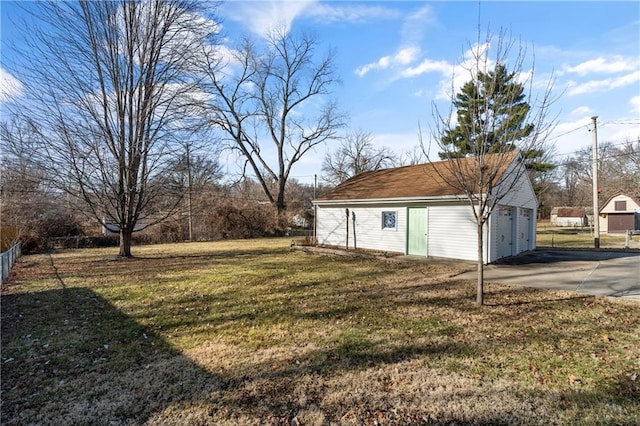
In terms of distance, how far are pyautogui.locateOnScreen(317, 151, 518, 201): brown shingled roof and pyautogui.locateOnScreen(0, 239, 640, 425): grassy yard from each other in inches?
207

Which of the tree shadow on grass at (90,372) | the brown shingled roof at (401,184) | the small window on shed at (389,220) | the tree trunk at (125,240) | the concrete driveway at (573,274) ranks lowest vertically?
the tree shadow on grass at (90,372)

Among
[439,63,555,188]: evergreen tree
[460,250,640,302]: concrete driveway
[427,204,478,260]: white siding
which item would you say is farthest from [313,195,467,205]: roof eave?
[439,63,555,188]: evergreen tree

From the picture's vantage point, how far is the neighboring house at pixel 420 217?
1135 centimetres

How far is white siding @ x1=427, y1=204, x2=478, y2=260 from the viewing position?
11.1 meters

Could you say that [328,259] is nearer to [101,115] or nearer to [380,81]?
[380,81]

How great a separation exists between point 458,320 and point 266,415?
366cm

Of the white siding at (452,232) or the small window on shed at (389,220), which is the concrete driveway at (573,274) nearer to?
the white siding at (452,232)

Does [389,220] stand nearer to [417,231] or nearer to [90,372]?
[417,231]

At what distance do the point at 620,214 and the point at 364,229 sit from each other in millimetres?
31449

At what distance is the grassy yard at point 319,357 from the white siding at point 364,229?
18.6 ft

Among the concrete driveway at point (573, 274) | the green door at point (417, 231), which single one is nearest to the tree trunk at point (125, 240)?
the green door at point (417, 231)

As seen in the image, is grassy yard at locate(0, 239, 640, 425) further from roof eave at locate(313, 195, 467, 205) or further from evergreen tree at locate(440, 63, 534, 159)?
roof eave at locate(313, 195, 467, 205)

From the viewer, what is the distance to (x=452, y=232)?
38.0ft

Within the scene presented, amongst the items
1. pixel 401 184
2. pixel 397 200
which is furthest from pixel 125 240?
pixel 401 184
